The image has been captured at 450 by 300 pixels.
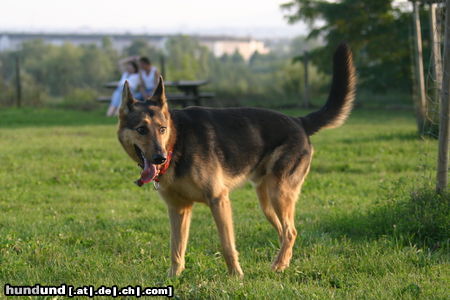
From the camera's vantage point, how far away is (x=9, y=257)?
17.7 feet

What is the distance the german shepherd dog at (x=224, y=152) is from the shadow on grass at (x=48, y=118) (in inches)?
556

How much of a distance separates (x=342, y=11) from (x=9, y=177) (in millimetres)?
20496

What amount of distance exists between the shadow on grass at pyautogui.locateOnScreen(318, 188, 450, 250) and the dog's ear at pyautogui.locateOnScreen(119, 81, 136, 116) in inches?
106

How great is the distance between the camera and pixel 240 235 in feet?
21.4

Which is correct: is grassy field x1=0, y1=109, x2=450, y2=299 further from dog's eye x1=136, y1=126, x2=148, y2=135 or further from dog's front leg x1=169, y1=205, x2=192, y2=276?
dog's eye x1=136, y1=126, x2=148, y2=135

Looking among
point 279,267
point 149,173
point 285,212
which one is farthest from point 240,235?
point 149,173

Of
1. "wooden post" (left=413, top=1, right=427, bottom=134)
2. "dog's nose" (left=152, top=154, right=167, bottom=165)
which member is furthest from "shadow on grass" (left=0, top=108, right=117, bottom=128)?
"dog's nose" (left=152, top=154, right=167, bottom=165)

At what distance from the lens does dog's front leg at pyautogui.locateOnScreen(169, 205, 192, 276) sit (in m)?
5.21

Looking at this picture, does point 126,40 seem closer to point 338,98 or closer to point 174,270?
point 338,98

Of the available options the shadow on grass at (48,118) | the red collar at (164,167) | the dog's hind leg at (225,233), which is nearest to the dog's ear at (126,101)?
the red collar at (164,167)

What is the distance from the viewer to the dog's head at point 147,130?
474 cm

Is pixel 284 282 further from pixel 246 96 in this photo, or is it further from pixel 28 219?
pixel 246 96

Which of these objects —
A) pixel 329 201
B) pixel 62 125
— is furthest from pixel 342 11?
pixel 329 201

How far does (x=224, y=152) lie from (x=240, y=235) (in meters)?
1.55
